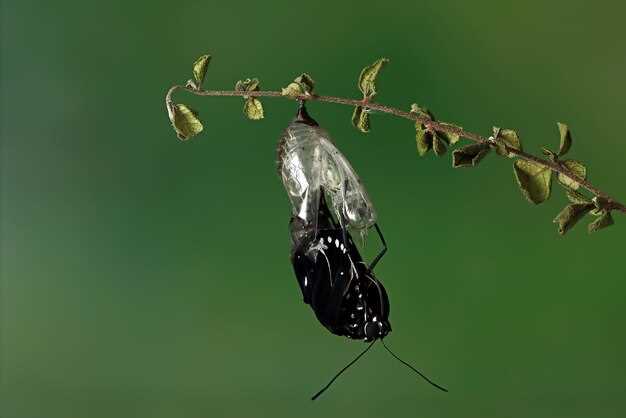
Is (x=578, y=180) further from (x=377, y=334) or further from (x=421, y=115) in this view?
(x=377, y=334)

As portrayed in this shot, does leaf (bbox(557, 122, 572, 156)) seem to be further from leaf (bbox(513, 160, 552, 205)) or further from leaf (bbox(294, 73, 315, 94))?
leaf (bbox(294, 73, 315, 94))

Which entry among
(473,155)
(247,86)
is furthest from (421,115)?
(247,86)

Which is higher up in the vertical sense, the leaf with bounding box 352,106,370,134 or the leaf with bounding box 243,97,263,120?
the leaf with bounding box 243,97,263,120

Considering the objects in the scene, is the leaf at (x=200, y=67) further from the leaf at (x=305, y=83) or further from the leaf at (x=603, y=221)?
the leaf at (x=603, y=221)

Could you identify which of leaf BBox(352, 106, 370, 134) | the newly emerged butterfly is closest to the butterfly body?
the newly emerged butterfly

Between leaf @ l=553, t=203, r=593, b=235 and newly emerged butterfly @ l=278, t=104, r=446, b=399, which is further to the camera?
newly emerged butterfly @ l=278, t=104, r=446, b=399

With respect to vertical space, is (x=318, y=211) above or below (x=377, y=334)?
above
